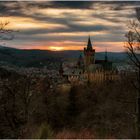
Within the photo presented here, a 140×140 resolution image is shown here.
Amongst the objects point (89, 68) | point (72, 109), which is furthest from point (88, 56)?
point (72, 109)

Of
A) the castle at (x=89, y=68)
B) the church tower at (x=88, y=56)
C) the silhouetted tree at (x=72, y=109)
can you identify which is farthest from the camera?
the church tower at (x=88, y=56)

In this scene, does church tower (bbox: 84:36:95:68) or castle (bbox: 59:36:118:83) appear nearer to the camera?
castle (bbox: 59:36:118:83)

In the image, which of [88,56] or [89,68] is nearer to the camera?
[89,68]

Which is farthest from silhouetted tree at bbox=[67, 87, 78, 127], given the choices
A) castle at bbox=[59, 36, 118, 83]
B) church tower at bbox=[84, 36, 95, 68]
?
church tower at bbox=[84, 36, 95, 68]

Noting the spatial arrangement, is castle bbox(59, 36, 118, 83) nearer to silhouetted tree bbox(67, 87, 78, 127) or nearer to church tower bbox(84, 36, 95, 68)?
church tower bbox(84, 36, 95, 68)

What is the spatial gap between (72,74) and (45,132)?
125 m

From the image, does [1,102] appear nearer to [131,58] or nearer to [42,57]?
[131,58]

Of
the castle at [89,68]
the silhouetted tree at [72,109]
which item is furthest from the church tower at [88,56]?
the silhouetted tree at [72,109]

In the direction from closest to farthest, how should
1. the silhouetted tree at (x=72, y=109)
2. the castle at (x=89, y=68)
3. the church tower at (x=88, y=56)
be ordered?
the silhouetted tree at (x=72, y=109) < the castle at (x=89, y=68) < the church tower at (x=88, y=56)

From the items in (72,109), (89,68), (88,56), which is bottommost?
(89,68)

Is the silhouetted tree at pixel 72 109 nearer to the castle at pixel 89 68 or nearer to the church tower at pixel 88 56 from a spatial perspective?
the castle at pixel 89 68

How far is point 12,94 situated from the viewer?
1964 cm

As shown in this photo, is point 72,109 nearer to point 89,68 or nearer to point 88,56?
point 89,68

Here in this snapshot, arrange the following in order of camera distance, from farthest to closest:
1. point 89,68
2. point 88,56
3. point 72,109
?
point 88,56 < point 89,68 < point 72,109
